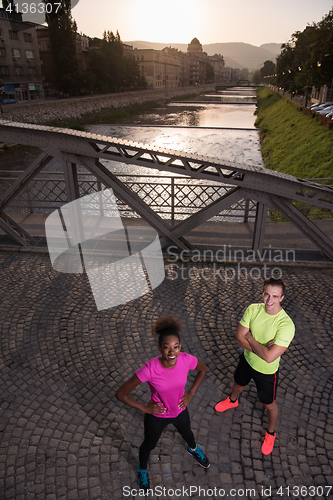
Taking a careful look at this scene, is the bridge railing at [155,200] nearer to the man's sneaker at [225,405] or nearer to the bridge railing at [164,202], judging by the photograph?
the bridge railing at [164,202]

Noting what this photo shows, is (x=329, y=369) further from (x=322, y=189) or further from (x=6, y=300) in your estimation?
(x=6, y=300)

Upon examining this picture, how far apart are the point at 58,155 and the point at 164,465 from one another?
221 inches

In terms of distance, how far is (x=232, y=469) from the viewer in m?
3.22

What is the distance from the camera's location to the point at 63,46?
52.7 m

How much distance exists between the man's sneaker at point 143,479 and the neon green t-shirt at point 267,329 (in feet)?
4.45

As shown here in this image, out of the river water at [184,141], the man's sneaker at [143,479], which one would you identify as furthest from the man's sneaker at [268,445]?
the river water at [184,141]

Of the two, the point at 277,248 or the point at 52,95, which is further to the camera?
the point at 52,95

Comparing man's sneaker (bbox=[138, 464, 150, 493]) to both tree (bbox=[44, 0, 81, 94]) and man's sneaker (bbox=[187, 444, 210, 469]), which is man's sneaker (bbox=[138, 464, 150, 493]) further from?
tree (bbox=[44, 0, 81, 94])

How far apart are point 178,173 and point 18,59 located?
58224 millimetres

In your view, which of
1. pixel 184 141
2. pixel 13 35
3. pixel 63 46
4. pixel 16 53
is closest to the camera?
pixel 184 141

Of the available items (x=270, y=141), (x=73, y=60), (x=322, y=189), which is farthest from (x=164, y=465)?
(x=73, y=60)

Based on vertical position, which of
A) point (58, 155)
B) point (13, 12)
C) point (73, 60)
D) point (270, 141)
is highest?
point (13, 12)

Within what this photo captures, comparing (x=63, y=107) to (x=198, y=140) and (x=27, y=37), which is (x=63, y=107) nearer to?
(x=198, y=140)

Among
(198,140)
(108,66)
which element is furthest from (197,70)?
(198,140)
